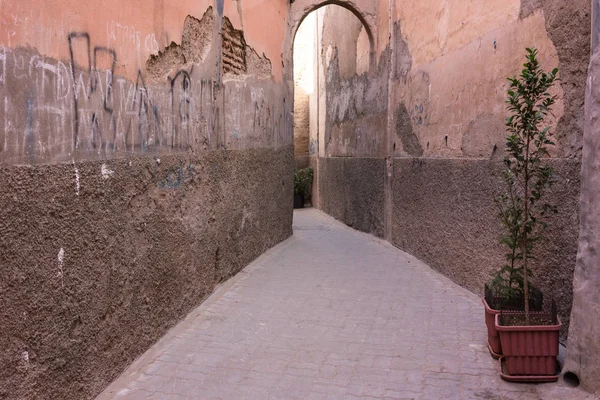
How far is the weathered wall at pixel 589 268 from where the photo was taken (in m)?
3.08

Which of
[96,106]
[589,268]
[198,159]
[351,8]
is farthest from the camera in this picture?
[351,8]

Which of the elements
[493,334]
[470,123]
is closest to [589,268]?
[493,334]

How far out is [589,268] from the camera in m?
3.16

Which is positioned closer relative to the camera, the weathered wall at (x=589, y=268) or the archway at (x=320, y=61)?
the weathered wall at (x=589, y=268)

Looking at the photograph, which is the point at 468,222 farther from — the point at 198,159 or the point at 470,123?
the point at 198,159

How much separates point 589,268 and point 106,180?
2790 millimetres

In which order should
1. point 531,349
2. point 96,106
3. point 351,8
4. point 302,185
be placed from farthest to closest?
point 302,185
point 351,8
point 531,349
point 96,106

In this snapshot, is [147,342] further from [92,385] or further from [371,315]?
[371,315]

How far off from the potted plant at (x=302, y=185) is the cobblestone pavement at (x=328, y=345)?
317 inches

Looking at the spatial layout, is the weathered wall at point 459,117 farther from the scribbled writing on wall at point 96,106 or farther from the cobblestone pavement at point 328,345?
the scribbled writing on wall at point 96,106

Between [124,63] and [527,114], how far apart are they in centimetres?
258

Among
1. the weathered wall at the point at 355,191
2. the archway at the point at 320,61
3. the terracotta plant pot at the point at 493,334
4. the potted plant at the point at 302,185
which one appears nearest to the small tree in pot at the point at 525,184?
the terracotta plant pot at the point at 493,334

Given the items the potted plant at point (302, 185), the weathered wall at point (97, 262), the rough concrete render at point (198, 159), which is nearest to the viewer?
the weathered wall at point (97, 262)

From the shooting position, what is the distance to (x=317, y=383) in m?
3.47
